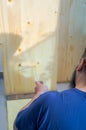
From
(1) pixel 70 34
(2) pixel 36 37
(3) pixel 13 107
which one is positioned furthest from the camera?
(1) pixel 70 34

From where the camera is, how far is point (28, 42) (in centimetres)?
166

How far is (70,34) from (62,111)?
4.85 ft

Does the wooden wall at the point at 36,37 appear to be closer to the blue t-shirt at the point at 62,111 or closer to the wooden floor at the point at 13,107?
the wooden floor at the point at 13,107

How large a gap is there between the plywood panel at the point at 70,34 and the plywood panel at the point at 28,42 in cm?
24

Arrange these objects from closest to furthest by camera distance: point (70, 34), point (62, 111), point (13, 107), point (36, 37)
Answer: point (62, 111)
point (36, 37)
point (13, 107)
point (70, 34)

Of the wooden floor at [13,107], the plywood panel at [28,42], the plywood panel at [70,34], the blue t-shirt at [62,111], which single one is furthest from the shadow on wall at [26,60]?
the blue t-shirt at [62,111]

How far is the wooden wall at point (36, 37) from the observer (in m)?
1.53

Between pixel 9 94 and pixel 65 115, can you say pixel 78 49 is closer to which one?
pixel 9 94

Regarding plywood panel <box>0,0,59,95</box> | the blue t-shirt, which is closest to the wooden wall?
plywood panel <box>0,0,59,95</box>

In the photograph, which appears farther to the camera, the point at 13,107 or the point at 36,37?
the point at 13,107

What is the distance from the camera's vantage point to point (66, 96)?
1.99 feet

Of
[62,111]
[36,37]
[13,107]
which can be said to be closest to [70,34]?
[36,37]

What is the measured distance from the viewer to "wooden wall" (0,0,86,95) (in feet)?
5.03

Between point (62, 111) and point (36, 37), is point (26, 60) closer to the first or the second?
point (36, 37)
